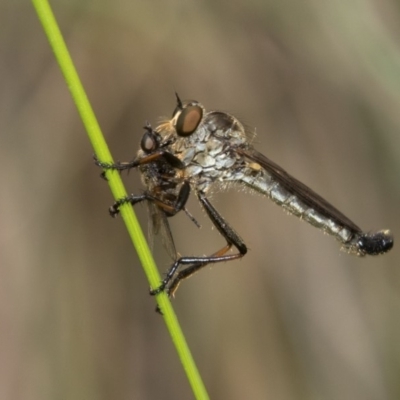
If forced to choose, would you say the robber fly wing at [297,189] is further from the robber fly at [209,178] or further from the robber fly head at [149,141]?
the robber fly head at [149,141]

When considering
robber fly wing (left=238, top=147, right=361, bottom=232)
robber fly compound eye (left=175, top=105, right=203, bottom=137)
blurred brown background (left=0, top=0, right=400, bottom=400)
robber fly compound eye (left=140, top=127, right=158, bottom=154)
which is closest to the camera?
robber fly compound eye (left=140, top=127, right=158, bottom=154)

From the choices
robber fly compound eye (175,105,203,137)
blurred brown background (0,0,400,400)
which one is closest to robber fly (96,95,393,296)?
robber fly compound eye (175,105,203,137)

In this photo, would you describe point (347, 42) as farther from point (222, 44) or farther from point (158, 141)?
point (158, 141)

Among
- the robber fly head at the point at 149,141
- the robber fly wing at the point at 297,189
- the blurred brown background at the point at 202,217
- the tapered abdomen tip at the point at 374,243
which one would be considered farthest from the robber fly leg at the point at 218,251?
the blurred brown background at the point at 202,217

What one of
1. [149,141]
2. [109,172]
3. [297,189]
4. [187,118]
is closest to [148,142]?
[149,141]

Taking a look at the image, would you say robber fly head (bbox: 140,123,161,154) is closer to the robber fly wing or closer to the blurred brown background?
the robber fly wing

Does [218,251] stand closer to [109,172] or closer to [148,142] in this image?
[148,142]

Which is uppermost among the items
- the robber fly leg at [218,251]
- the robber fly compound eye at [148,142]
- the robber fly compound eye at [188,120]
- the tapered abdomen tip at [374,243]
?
the robber fly compound eye at [188,120]

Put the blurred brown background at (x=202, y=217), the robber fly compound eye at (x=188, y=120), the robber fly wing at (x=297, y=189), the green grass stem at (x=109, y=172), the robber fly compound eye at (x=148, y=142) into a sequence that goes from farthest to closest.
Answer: the blurred brown background at (x=202, y=217), the robber fly wing at (x=297, y=189), the robber fly compound eye at (x=188, y=120), the robber fly compound eye at (x=148, y=142), the green grass stem at (x=109, y=172)
